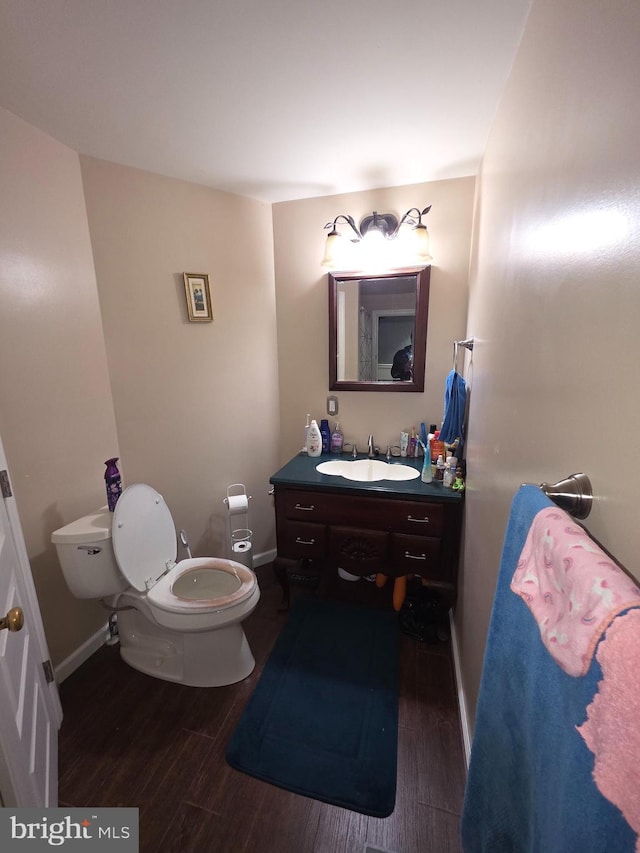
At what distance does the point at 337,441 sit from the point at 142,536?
3.87 ft

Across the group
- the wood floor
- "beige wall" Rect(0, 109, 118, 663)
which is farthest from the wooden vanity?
"beige wall" Rect(0, 109, 118, 663)

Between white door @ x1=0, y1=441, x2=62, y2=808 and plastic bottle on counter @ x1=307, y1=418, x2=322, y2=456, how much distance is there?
1.38 m

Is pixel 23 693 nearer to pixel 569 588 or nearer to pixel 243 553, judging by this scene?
pixel 243 553

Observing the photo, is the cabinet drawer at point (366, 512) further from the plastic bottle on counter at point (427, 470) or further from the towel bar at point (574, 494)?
the towel bar at point (574, 494)

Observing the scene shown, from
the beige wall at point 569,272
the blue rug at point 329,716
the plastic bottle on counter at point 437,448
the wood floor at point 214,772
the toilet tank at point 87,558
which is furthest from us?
the plastic bottle on counter at point 437,448

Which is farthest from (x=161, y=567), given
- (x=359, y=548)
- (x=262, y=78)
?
(x=262, y=78)

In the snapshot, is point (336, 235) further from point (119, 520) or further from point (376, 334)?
point (119, 520)

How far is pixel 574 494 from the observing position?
1.76 feet

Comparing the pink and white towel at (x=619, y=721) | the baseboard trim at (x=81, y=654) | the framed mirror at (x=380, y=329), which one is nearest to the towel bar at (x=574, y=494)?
the pink and white towel at (x=619, y=721)

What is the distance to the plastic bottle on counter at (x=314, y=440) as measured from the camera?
82.7 inches

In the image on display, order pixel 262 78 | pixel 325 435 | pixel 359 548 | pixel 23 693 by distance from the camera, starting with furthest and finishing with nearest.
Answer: pixel 325 435 < pixel 359 548 < pixel 262 78 < pixel 23 693

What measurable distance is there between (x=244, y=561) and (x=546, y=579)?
6.45 ft

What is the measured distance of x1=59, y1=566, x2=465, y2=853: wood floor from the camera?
105 cm

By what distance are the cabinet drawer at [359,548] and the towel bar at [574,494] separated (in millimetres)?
1204
